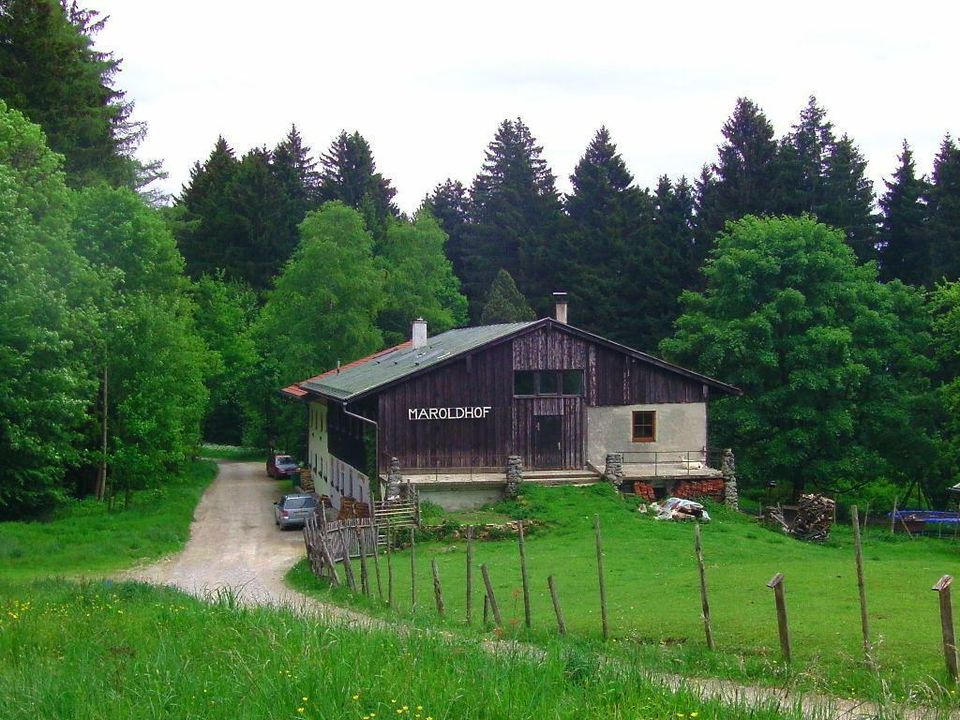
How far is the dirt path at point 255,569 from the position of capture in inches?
355

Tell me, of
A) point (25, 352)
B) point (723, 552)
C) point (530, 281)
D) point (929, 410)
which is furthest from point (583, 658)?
point (530, 281)

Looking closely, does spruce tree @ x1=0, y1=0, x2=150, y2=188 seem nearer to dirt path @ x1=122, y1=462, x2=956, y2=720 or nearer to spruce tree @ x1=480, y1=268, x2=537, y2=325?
dirt path @ x1=122, y1=462, x2=956, y2=720

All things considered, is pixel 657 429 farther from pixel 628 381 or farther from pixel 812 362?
pixel 812 362

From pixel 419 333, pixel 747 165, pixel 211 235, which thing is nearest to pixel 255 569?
pixel 419 333

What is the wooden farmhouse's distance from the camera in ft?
116

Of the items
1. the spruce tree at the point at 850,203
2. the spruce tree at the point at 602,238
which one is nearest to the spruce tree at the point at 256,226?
the spruce tree at the point at 602,238

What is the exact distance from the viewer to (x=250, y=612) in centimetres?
1375

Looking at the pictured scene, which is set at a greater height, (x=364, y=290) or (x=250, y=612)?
(x=364, y=290)

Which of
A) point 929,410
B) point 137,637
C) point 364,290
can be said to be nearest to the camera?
point 137,637

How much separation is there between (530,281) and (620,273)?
29.0 feet

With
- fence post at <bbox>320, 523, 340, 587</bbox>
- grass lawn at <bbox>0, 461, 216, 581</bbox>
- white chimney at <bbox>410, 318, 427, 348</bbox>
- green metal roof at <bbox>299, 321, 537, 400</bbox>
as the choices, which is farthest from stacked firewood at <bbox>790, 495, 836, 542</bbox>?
grass lawn at <bbox>0, 461, 216, 581</bbox>

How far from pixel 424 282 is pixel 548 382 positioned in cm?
3025

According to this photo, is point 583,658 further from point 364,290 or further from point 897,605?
point 364,290

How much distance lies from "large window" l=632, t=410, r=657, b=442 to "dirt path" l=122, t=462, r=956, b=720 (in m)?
12.6
